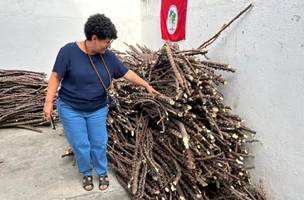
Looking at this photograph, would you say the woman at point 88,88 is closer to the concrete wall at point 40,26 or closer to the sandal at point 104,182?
the sandal at point 104,182

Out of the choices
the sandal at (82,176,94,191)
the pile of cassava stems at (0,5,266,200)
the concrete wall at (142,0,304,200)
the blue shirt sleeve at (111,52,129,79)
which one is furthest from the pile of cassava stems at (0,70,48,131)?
the concrete wall at (142,0,304,200)

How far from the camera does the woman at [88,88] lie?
2.62 meters

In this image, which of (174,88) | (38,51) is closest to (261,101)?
(174,88)

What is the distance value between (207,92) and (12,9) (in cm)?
440

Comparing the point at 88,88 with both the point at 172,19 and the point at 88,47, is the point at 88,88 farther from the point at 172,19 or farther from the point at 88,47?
the point at 172,19

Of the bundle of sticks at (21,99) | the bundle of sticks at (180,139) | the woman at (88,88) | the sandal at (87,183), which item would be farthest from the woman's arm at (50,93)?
the bundle of sticks at (21,99)

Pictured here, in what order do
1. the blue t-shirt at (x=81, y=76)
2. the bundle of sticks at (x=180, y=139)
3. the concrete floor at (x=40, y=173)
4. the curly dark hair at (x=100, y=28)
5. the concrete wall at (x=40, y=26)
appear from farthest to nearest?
the concrete wall at (x=40, y=26)
the bundle of sticks at (x=180, y=139)
the concrete floor at (x=40, y=173)
the blue t-shirt at (x=81, y=76)
the curly dark hair at (x=100, y=28)

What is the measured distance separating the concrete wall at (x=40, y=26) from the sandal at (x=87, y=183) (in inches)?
154

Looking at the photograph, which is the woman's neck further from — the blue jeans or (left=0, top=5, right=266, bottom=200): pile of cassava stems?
(left=0, top=5, right=266, bottom=200): pile of cassava stems

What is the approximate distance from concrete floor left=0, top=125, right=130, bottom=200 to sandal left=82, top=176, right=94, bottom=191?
0.13ft

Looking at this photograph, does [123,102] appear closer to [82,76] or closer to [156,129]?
[156,129]

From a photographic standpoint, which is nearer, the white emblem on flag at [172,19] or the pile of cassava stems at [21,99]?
the pile of cassava stems at [21,99]

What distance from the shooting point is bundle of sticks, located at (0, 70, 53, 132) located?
4.68m

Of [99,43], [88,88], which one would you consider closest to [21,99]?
[88,88]
